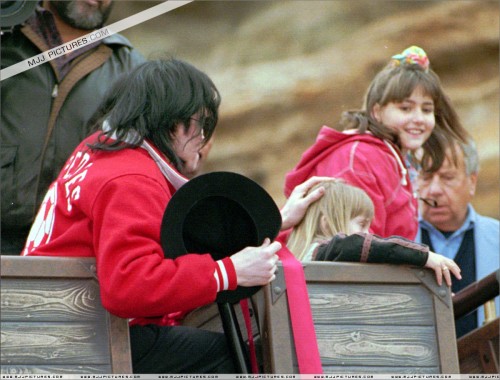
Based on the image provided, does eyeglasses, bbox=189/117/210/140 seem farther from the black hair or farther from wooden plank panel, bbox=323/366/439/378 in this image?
wooden plank panel, bbox=323/366/439/378

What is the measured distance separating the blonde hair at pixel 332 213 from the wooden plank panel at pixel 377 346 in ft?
2.23

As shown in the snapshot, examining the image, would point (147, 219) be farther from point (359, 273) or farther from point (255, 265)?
point (359, 273)

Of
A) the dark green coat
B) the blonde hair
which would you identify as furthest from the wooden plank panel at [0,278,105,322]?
the dark green coat

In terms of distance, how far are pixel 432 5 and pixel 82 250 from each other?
491 cm

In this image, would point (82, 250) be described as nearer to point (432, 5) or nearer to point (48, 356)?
point (48, 356)

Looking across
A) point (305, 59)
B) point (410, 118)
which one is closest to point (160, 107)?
point (410, 118)

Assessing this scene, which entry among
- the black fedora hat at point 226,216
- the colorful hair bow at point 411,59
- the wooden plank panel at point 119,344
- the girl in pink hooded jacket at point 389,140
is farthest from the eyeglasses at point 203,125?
the colorful hair bow at point 411,59

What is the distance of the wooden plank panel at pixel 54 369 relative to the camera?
3.06m

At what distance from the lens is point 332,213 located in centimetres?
413

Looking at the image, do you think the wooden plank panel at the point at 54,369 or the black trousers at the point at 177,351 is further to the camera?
the black trousers at the point at 177,351

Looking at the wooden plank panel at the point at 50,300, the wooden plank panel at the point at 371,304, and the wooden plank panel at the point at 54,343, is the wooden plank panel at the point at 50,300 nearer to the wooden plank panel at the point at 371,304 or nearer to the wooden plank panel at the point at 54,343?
the wooden plank panel at the point at 54,343

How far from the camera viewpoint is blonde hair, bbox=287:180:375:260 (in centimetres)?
411

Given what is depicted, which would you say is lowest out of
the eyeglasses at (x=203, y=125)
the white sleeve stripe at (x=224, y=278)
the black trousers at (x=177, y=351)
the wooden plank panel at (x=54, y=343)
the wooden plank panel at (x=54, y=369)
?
the wooden plank panel at (x=54, y=369)

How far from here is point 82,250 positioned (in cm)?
328
